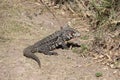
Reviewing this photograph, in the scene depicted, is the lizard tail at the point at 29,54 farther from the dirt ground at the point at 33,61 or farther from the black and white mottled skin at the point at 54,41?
the black and white mottled skin at the point at 54,41

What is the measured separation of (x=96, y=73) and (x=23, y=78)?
1644 millimetres

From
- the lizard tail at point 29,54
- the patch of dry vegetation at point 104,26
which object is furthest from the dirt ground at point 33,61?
the patch of dry vegetation at point 104,26

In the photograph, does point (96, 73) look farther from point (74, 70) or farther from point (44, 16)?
point (44, 16)

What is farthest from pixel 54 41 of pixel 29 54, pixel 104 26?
pixel 104 26

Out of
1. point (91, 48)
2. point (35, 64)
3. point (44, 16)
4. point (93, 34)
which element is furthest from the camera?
point (44, 16)

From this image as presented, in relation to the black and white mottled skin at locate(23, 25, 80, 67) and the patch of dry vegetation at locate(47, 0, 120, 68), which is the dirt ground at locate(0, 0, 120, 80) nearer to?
the black and white mottled skin at locate(23, 25, 80, 67)

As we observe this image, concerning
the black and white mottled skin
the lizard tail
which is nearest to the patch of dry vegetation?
the black and white mottled skin

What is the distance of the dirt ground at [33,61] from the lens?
952 centimetres

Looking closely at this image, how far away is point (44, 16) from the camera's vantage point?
42.8ft

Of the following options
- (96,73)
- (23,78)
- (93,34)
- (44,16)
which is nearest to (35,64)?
(23,78)

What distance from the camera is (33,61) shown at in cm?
1007

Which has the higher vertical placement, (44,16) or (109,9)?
(109,9)

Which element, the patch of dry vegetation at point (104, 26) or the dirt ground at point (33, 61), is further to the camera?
the patch of dry vegetation at point (104, 26)

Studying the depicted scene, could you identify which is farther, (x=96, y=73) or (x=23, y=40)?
(x=23, y=40)
